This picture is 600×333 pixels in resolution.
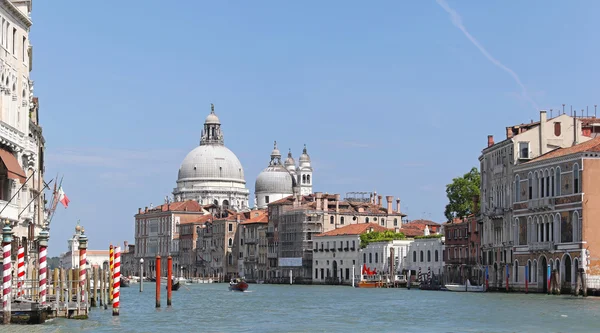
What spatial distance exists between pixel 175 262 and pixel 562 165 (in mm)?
94898

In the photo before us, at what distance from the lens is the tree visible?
89.2 metres

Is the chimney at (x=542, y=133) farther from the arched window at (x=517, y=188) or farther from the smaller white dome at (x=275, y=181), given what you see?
the smaller white dome at (x=275, y=181)

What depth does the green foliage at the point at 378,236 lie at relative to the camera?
92.6 m

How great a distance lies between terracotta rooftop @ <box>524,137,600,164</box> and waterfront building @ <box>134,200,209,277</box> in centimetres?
8850

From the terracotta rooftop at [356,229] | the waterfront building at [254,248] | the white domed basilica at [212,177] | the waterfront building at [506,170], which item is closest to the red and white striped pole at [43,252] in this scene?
the waterfront building at [506,170]

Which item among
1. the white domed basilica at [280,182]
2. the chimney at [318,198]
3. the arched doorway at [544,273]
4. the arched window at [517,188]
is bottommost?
the arched doorway at [544,273]

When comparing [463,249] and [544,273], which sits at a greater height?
[463,249]

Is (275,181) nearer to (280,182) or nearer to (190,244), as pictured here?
(280,182)

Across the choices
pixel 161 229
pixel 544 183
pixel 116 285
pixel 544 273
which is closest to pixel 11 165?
pixel 116 285

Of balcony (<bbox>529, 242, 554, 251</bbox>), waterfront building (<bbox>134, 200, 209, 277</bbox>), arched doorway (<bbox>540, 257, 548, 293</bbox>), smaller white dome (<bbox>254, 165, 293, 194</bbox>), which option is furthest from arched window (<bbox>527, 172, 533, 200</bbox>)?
smaller white dome (<bbox>254, 165, 293, 194</bbox>)

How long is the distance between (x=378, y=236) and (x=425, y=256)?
10.3m

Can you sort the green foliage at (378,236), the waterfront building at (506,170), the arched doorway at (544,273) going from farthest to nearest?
the green foliage at (378,236)
the waterfront building at (506,170)
the arched doorway at (544,273)

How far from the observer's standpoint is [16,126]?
31594mm

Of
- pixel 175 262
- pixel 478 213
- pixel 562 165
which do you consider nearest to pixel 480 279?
pixel 478 213
